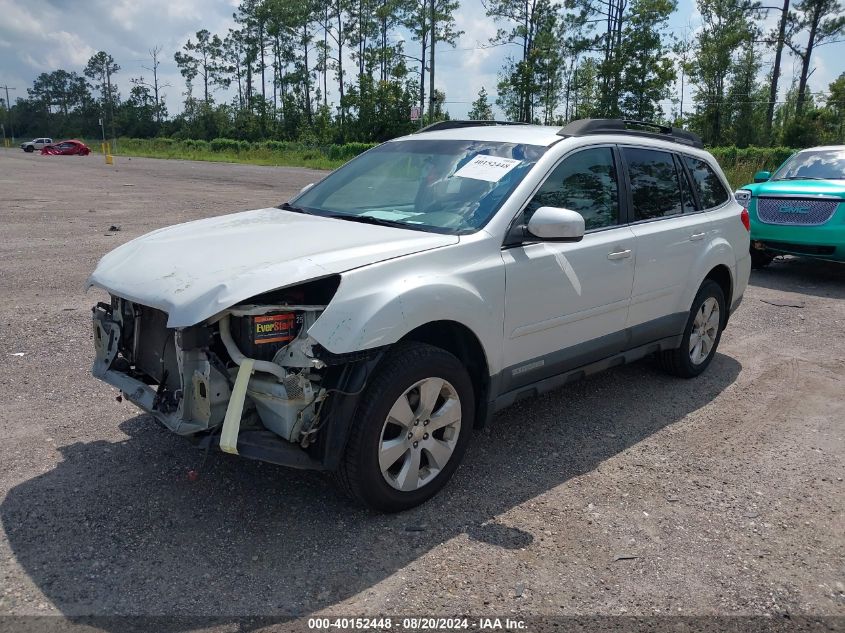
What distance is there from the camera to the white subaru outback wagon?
3137mm

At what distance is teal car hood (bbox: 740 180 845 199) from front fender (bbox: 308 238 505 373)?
25.0ft

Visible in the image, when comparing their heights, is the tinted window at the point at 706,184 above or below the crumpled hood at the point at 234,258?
above

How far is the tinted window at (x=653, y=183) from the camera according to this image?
4.89m

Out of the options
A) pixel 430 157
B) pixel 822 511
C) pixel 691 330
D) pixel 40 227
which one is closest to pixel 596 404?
pixel 691 330

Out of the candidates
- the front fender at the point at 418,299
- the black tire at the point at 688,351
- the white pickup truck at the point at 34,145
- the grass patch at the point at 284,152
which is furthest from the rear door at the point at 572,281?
the white pickup truck at the point at 34,145

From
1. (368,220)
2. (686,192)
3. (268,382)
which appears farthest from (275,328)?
(686,192)

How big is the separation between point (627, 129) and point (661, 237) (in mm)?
837

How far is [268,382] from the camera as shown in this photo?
3158mm

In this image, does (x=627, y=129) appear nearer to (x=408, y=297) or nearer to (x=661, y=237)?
(x=661, y=237)

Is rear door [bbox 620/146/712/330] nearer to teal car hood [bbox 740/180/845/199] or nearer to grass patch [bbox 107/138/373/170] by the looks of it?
teal car hood [bbox 740/180/845/199]

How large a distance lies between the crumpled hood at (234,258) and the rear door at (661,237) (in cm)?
173

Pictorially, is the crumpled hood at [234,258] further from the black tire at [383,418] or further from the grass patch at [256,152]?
the grass patch at [256,152]

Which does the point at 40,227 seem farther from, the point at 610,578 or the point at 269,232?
the point at 610,578

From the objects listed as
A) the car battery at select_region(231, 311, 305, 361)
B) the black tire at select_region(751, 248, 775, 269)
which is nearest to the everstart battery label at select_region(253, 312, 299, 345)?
the car battery at select_region(231, 311, 305, 361)
